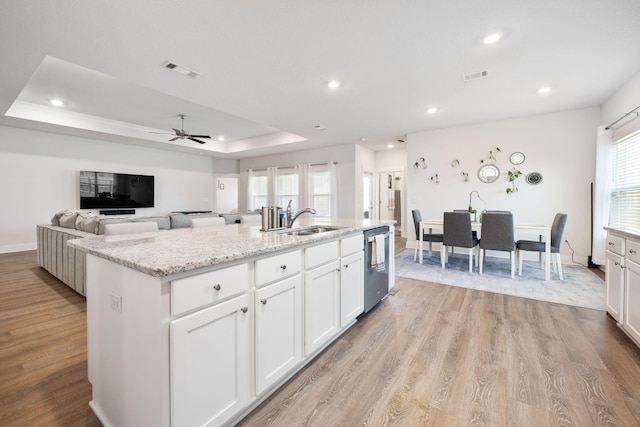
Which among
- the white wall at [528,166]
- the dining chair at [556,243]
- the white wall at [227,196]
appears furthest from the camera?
the white wall at [227,196]

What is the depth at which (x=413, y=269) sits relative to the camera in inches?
171

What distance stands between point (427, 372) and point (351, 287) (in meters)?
0.80

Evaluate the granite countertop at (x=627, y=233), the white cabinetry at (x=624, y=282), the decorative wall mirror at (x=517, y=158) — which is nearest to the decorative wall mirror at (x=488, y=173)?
the decorative wall mirror at (x=517, y=158)

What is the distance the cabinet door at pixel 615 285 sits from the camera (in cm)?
226

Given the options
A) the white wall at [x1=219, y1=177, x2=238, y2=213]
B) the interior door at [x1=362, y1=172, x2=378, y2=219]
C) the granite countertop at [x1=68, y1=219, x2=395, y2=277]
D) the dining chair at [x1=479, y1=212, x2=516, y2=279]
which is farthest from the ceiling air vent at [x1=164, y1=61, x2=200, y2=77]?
the white wall at [x1=219, y1=177, x2=238, y2=213]

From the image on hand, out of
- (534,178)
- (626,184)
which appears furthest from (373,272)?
(534,178)

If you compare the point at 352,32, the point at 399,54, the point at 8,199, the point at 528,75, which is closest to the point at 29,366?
the point at 352,32

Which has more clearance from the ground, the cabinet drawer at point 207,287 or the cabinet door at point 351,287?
the cabinet drawer at point 207,287

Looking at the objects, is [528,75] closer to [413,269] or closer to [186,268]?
[413,269]

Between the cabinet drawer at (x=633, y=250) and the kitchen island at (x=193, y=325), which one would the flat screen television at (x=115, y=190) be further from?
the cabinet drawer at (x=633, y=250)

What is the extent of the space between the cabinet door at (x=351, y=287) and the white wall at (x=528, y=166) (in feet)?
12.8

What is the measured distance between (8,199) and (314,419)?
749 cm

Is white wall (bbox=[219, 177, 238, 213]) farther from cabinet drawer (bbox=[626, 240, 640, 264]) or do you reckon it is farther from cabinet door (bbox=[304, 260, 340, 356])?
cabinet drawer (bbox=[626, 240, 640, 264])

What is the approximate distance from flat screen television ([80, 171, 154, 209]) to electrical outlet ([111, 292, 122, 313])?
267 inches
